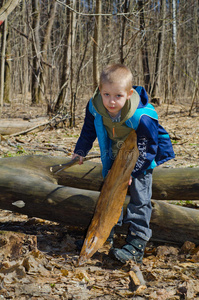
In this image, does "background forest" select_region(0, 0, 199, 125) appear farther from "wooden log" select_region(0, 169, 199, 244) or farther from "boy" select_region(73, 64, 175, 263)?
"wooden log" select_region(0, 169, 199, 244)

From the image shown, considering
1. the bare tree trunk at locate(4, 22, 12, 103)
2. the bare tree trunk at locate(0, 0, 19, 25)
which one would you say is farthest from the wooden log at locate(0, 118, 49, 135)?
the bare tree trunk at locate(4, 22, 12, 103)

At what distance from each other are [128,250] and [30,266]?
84 centimetres

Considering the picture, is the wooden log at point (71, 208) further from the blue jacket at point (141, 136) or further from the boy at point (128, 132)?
the blue jacket at point (141, 136)

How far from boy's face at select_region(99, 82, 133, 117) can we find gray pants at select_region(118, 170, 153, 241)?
2.35ft

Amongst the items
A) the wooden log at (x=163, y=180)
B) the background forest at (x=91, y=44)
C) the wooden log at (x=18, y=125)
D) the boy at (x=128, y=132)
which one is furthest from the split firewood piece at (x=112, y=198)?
the wooden log at (x=18, y=125)

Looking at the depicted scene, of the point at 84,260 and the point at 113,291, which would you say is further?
the point at 84,260

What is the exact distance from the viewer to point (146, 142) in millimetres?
2709

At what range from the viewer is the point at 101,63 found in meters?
9.26

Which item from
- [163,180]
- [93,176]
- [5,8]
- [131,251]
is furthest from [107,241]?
[5,8]

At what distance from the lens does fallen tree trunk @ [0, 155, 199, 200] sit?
125 inches

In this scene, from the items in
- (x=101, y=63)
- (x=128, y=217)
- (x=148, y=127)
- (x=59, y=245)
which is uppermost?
(x=101, y=63)

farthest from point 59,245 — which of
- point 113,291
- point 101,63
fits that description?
point 101,63

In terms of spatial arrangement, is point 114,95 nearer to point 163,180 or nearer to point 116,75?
point 116,75

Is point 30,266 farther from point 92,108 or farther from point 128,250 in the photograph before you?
point 92,108
